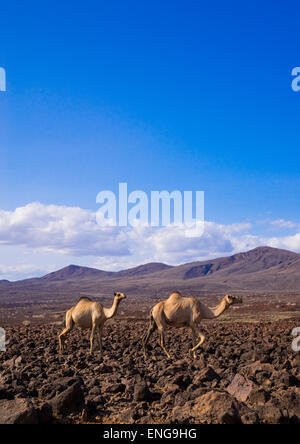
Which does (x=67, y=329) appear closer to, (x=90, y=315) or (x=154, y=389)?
(x=90, y=315)

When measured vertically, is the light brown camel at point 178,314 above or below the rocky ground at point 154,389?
above

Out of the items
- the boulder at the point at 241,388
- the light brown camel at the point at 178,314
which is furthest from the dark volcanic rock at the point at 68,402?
the light brown camel at the point at 178,314

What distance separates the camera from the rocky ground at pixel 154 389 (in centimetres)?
593

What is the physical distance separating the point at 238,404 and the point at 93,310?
994 centimetres

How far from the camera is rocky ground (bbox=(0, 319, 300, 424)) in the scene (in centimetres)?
593

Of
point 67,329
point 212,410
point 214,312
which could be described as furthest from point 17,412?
point 214,312

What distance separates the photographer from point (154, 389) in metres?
8.37

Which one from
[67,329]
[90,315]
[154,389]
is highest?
[90,315]

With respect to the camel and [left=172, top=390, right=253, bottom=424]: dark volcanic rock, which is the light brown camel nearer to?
the camel

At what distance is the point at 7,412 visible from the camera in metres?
5.66

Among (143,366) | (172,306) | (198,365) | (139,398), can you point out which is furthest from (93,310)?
(139,398)

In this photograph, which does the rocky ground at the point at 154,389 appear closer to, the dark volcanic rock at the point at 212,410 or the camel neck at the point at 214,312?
the dark volcanic rock at the point at 212,410

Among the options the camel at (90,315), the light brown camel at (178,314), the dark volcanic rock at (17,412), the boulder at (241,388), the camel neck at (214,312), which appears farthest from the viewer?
the camel at (90,315)
